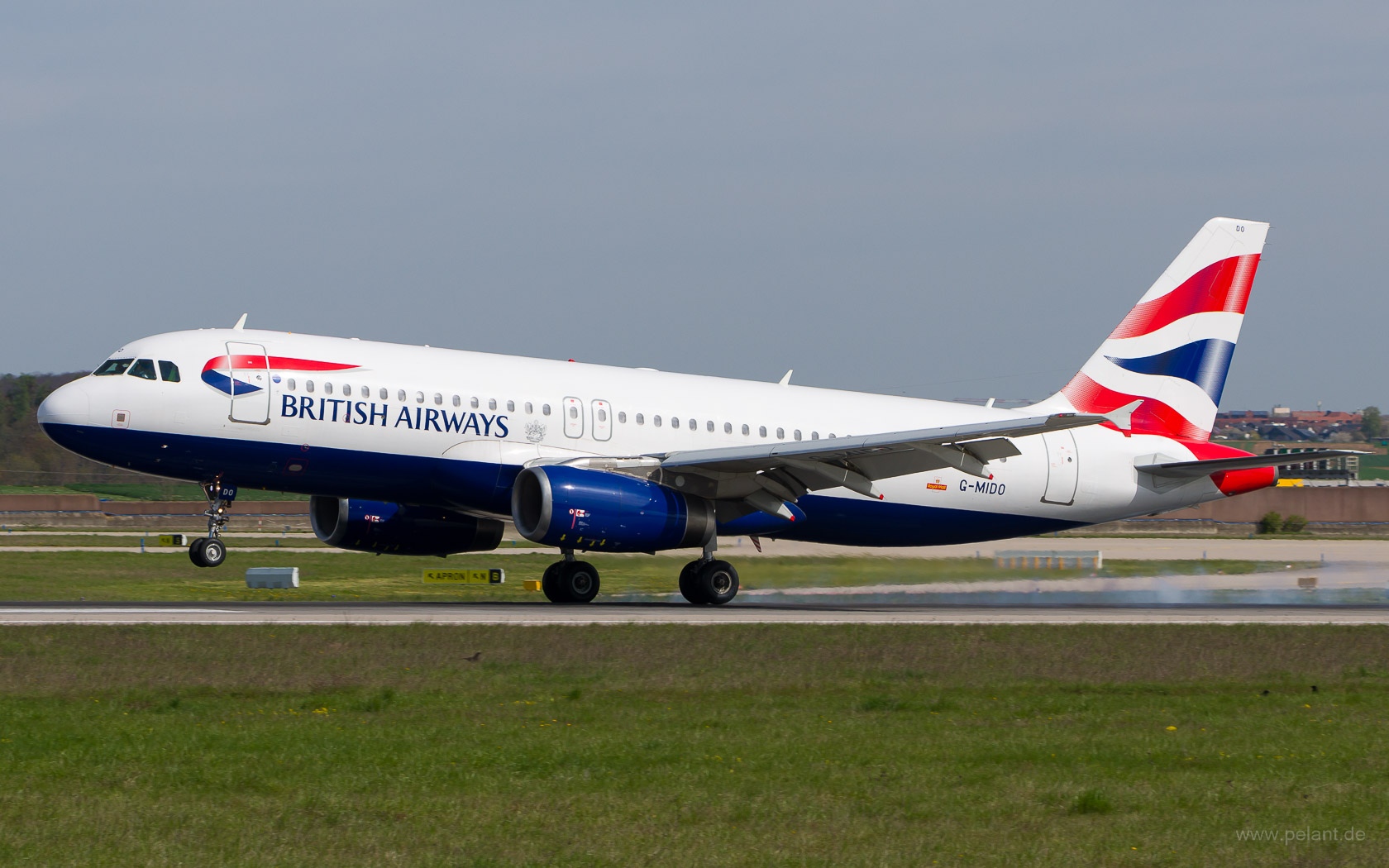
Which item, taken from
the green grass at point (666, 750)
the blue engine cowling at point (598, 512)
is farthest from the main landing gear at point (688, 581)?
the green grass at point (666, 750)

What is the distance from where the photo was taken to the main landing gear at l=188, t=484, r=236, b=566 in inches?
950

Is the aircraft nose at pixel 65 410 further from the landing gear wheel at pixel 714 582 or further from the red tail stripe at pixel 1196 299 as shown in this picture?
the red tail stripe at pixel 1196 299

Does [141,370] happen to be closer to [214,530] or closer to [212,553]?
[214,530]

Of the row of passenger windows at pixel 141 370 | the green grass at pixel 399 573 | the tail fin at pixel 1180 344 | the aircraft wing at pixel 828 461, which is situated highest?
the tail fin at pixel 1180 344

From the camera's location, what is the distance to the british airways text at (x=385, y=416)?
987 inches

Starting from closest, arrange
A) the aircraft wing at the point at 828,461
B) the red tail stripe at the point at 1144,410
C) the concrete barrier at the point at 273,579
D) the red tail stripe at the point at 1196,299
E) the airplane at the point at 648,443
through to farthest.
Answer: the airplane at the point at 648,443
the aircraft wing at the point at 828,461
the red tail stripe at the point at 1144,410
the red tail stripe at the point at 1196,299
the concrete barrier at the point at 273,579

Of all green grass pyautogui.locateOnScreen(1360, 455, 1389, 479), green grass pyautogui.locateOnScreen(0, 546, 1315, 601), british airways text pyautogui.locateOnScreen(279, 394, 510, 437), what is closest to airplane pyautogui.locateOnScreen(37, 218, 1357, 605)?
british airways text pyautogui.locateOnScreen(279, 394, 510, 437)

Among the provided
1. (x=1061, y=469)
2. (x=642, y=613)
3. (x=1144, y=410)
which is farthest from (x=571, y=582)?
(x=1144, y=410)

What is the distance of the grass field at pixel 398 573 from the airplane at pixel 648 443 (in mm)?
831

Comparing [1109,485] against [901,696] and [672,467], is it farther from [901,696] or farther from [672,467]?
[901,696]

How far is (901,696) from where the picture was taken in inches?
627

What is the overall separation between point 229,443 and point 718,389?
1012 centimetres

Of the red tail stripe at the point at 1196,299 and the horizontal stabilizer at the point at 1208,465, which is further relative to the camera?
the red tail stripe at the point at 1196,299

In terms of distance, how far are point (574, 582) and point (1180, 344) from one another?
15.3 meters
